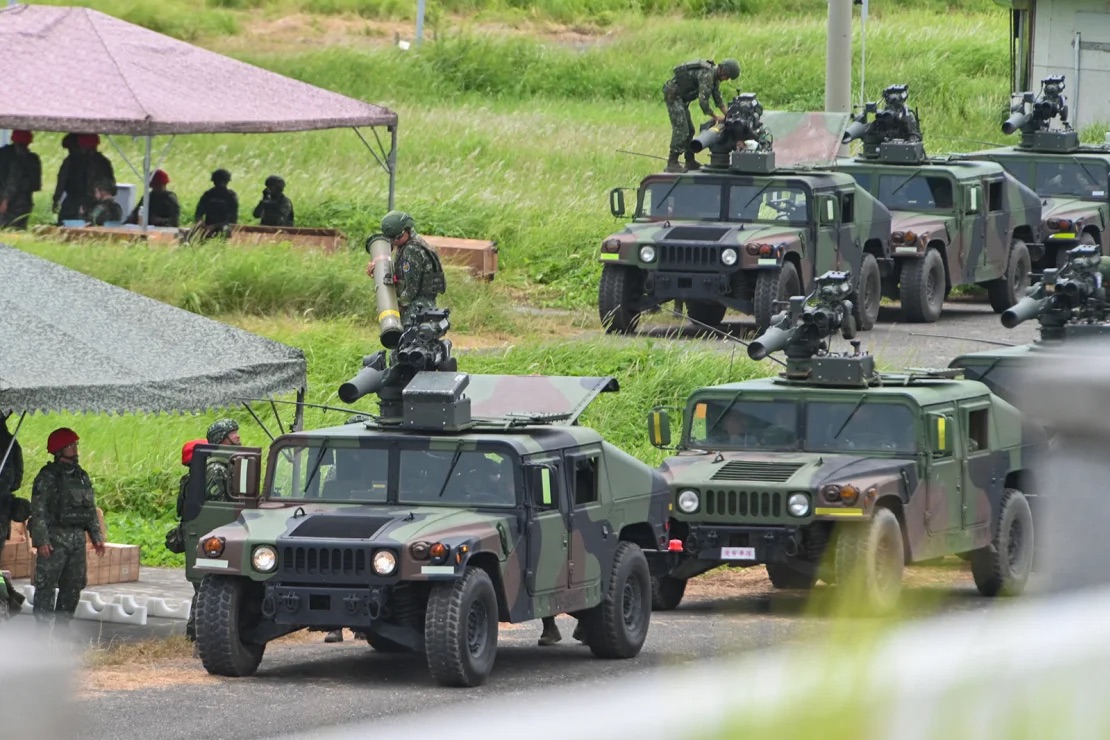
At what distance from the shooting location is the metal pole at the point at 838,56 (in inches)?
892

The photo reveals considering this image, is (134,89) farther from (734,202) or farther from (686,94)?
(734,202)

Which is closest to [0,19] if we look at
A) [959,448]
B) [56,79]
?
[56,79]

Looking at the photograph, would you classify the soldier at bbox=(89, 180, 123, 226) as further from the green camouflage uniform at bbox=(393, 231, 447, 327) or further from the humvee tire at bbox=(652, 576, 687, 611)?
the humvee tire at bbox=(652, 576, 687, 611)

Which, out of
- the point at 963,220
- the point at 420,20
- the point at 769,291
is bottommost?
the point at 769,291

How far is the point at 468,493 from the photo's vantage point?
406 inches

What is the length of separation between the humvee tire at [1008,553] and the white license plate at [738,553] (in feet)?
5.70

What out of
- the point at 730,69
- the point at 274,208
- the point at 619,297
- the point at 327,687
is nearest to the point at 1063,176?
the point at 730,69

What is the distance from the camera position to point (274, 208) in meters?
25.2

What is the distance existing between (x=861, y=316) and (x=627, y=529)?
10199 mm

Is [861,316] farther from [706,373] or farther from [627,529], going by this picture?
[627,529]

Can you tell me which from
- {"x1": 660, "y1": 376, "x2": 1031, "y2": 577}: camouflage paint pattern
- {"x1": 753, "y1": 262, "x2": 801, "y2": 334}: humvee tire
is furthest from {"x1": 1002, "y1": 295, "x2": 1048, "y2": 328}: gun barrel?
{"x1": 753, "y1": 262, "x2": 801, "y2": 334}: humvee tire

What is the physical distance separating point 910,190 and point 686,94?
2387 mm

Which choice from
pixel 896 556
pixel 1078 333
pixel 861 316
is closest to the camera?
pixel 896 556

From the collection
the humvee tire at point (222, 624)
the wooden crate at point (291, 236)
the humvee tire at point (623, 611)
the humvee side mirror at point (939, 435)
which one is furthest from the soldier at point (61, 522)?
the wooden crate at point (291, 236)
